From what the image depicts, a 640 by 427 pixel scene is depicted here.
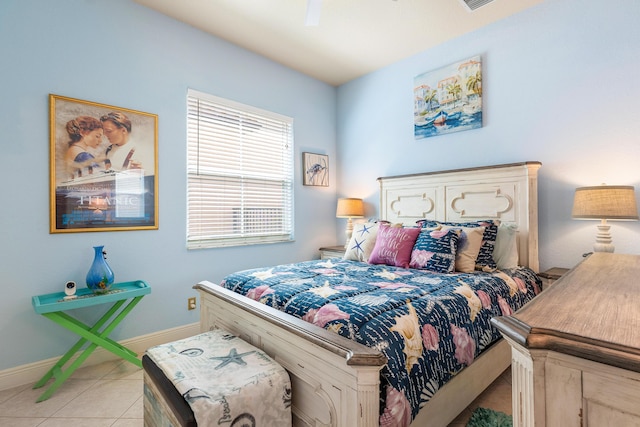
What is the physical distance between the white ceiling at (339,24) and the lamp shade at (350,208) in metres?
1.56

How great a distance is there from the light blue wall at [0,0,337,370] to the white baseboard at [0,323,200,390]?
0.14 ft

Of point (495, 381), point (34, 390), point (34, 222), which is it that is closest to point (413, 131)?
point (495, 381)

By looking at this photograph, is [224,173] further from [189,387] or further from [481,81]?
[481,81]

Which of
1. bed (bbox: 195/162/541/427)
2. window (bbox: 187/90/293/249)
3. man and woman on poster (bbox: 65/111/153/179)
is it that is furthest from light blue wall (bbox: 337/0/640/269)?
man and woman on poster (bbox: 65/111/153/179)

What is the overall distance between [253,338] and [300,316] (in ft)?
1.21

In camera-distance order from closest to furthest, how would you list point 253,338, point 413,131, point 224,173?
point 253,338
point 224,173
point 413,131

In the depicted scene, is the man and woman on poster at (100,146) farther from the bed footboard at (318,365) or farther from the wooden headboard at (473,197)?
the wooden headboard at (473,197)

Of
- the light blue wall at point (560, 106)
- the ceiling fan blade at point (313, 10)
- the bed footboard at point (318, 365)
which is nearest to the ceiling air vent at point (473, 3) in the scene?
the light blue wall at point (560, 106)

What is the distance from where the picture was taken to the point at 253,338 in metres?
1.60

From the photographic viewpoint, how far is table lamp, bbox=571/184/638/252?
1.92 m

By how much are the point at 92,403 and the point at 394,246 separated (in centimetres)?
219

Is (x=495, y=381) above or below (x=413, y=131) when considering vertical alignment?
below

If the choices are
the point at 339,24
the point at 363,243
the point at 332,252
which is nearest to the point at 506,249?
the point at 363,243

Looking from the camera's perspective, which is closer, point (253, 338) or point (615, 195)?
point (253, 338)
